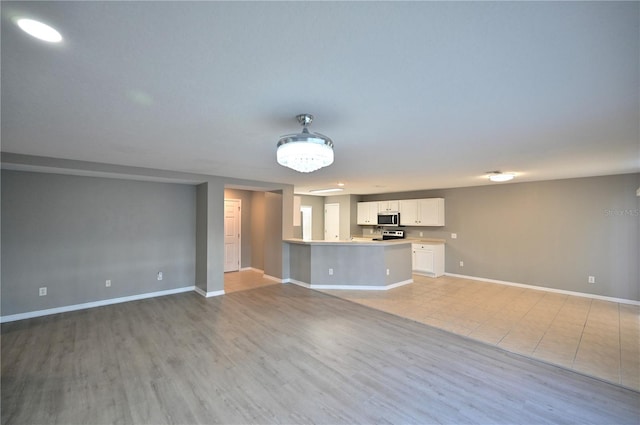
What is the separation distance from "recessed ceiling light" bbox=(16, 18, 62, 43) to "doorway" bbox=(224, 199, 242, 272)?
634 cm

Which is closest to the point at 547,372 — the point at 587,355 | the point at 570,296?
the point at 587,355

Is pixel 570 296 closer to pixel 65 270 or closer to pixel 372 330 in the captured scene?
pixel 372 330

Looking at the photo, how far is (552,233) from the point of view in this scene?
561 cm

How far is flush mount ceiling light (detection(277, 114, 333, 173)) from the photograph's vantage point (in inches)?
76.8

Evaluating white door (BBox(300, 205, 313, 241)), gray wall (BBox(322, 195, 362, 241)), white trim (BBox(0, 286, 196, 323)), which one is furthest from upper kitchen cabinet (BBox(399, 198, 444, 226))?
white trim (BBox(0, 286, 196, 323))

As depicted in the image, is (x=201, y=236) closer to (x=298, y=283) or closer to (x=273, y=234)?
(x=273, y=234)

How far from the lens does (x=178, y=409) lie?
219 cm

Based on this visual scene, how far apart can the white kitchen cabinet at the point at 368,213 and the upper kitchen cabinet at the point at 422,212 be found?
955 mm

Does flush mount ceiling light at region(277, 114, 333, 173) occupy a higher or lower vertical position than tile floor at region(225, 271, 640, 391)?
higher

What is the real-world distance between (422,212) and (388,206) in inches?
43.0

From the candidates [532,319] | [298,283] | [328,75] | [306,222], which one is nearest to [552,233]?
[532,319]

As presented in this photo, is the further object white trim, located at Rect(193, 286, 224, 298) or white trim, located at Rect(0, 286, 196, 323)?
white trim, located at Rect(193, 286, 224, 298)

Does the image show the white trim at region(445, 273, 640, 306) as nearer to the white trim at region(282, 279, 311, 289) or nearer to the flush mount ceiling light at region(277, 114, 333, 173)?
the white trim at region(282, 279, 311, 289)

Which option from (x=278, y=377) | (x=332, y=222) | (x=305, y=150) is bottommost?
(x=278, y=377)
